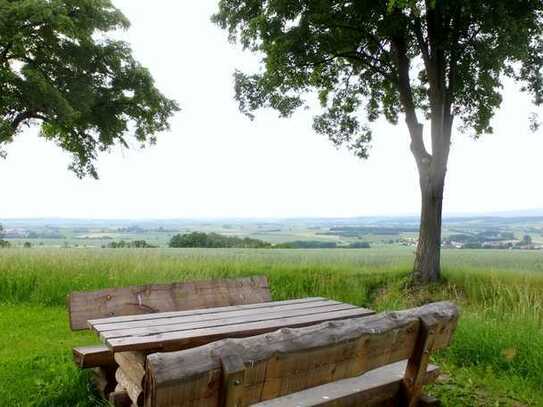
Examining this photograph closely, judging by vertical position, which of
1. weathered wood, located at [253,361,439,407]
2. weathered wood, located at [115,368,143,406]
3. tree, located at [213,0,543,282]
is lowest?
weathered wood, located at [115,368,143,406]

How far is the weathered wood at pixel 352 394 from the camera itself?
116 inches

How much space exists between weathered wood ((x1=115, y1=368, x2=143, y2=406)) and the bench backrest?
75 cm

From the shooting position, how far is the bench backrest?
4148 millimetres

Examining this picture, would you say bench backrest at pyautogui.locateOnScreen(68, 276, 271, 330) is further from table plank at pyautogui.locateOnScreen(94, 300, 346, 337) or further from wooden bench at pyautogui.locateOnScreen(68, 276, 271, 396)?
table plank at pyautogui.locateOnScreen(94, 300, 346, 337)

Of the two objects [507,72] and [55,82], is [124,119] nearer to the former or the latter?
[55,82]

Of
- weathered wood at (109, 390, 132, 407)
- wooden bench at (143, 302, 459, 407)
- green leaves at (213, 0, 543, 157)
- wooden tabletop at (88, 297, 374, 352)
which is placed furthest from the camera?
green leaves at (213, 0, 543, 157)

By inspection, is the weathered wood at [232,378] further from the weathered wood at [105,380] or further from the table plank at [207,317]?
the weathered wood at [105,380]

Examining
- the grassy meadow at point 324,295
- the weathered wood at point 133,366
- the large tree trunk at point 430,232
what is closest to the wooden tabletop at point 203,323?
the weathered wood at point 133,366

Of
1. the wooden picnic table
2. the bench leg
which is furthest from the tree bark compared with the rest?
the bench leg

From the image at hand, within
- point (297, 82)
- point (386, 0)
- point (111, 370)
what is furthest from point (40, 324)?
A: point (386, 0)

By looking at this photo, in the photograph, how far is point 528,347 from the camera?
216 inches

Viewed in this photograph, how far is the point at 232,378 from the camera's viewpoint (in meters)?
1.88

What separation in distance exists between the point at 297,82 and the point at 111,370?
11200 millimetres

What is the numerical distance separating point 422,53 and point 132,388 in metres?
12.1
